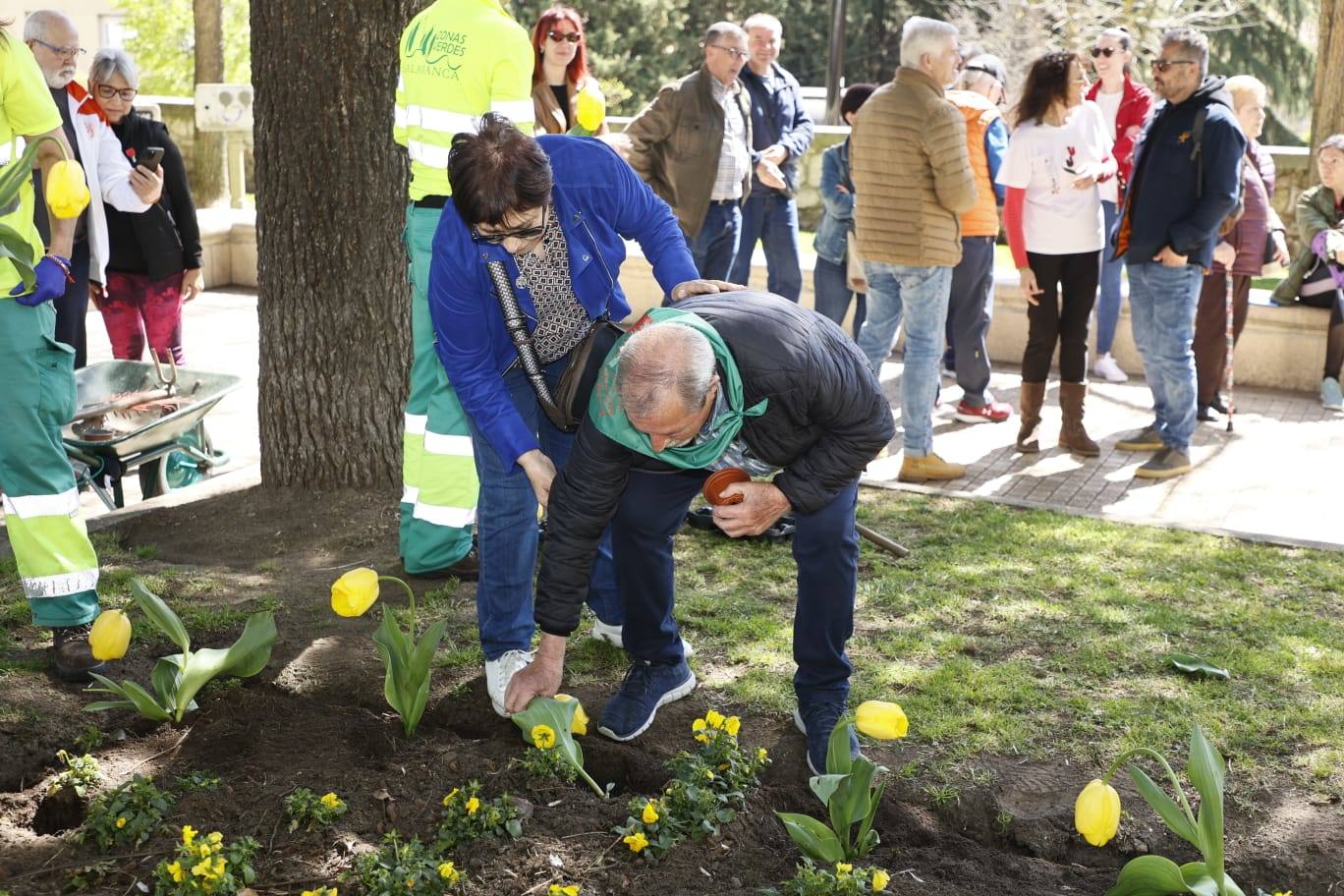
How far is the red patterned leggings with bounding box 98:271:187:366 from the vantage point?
7324mm

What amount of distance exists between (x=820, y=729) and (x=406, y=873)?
3.95 feet

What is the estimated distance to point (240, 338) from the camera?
32.3 ft

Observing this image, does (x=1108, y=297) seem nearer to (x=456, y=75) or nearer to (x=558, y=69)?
(x=558, y=69)

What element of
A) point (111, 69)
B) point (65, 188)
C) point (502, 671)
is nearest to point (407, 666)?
point (502, 671)

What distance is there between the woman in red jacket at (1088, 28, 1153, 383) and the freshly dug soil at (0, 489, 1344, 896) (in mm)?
5020

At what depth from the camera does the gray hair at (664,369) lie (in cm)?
287

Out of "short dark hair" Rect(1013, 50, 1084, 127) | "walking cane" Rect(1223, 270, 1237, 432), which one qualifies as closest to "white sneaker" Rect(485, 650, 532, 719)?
"short dark hair" Rect(1013, 50, 1084, 127)

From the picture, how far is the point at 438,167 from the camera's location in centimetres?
468

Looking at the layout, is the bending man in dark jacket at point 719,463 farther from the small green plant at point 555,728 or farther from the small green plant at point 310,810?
the small green plant at point 310,810

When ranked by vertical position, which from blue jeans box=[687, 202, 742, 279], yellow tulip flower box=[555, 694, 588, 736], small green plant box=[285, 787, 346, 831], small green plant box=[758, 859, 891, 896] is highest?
blue jeans box=[687, 202, 742, 279]

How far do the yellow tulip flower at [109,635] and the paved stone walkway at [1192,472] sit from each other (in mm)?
3757

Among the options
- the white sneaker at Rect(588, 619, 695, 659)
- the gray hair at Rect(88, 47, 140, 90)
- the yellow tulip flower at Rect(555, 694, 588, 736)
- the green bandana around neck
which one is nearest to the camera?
the green bandana around neck

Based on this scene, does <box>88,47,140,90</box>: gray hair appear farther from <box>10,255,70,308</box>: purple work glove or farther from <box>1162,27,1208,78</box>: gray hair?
<box>1162,27,1208,78</box>: gray hair

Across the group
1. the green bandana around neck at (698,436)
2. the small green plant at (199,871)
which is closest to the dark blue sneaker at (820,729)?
the green bandana around neck at (698,436)
